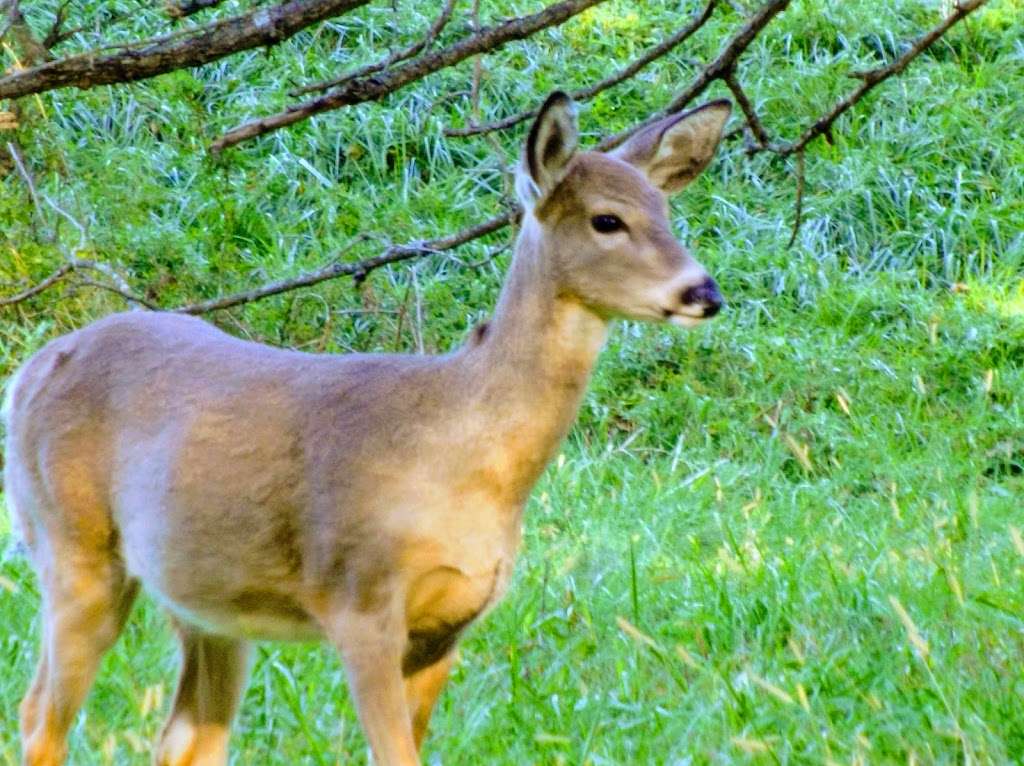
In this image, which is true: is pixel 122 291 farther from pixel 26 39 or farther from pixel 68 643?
pixel 68 643

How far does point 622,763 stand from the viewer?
4438mm

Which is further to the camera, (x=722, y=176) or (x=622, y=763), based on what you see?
(x=722, y=176)

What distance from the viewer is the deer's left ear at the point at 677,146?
459 centimetres

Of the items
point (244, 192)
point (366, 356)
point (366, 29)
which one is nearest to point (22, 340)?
point (244, 192)

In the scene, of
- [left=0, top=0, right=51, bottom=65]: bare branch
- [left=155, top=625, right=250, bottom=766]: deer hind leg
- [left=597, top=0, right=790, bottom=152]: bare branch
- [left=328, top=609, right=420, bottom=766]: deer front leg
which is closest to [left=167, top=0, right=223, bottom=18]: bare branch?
[left=0, top=0, right=51, bottom=65]: bare branch

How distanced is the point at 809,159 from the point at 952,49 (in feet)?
5.30

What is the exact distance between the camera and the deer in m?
4.04

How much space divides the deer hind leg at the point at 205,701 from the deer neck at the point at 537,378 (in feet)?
3.13

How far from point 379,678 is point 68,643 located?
3.06ft

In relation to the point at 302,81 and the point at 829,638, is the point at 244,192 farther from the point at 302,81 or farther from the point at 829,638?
the point at 829,638

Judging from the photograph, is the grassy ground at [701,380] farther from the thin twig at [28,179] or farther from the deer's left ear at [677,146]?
the deer's left ear at [677,146]

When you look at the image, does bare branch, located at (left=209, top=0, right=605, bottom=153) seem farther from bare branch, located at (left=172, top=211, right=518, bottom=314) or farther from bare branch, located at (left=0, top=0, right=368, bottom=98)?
bare branch, located at (left=172, top=211, right=518, bottom=314)

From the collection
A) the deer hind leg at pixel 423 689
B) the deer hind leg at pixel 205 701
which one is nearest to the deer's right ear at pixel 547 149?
the deer hind leg at pixel 423 689

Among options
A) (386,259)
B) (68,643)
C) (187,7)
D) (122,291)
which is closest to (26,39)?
(386,259)
